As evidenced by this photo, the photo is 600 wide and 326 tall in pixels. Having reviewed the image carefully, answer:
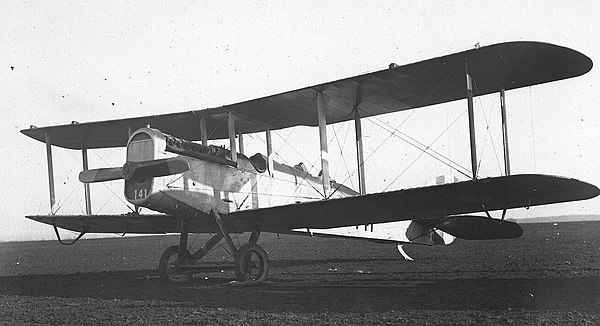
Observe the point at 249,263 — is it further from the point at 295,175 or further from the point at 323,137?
the point at 323,137

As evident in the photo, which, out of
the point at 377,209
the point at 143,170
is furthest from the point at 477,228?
the point at 143,170

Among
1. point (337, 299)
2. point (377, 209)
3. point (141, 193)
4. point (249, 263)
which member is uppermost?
point (141, 193)

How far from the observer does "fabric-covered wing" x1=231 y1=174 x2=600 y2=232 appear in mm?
8195

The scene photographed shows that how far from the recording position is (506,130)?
9.43 meters


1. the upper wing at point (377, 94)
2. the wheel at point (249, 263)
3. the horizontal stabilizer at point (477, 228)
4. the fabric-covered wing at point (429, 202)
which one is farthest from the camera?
the horizontal stabilizer at point (477, 228)

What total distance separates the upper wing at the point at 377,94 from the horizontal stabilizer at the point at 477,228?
2.70 m

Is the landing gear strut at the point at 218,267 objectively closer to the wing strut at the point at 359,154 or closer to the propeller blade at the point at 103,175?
the propeller blade at the point at 103,175

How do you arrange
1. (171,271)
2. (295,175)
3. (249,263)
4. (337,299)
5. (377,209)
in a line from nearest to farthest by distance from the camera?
(337,299) < (377,209) < (249,263) < (171,271) < (295,175)

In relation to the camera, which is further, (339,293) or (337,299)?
(339,293)

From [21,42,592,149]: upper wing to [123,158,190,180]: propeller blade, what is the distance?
7.88 ft

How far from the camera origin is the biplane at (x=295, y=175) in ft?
29.0

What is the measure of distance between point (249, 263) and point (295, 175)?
2479 mm

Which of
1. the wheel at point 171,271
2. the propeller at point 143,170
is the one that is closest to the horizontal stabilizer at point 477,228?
the wheel at point 171,271

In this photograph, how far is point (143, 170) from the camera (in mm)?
9750
